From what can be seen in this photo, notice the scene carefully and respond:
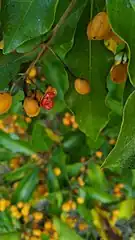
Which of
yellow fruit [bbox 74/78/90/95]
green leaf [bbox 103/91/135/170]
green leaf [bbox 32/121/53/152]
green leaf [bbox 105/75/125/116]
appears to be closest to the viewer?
green leaf [bbox 103/91/135/170]

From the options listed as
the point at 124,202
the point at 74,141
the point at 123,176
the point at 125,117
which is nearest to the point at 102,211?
the point at 124,202

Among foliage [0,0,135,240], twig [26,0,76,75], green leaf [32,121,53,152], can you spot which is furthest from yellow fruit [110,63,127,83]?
green leaf [32,121,53,152]

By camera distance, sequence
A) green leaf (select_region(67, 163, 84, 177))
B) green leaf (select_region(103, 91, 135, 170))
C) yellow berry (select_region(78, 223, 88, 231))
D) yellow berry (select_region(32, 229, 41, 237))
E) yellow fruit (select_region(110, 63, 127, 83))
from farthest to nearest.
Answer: yellow berry (select_region(78, 223, 88, 231)) < yellow berry (select_region(32, 229, 41, 237)) < green leaf (select_region(67, 163, 84, 177)) < yellow fruit (select_region(110, 63, 127, 83)) < green leaf (select_region(103, 91, 135, 170))

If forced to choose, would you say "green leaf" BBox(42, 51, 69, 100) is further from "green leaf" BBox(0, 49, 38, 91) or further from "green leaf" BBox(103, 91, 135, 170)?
"green leaf" BBox(103, 91, 135, 170)

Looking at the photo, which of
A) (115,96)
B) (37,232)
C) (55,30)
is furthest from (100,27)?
(37,232)

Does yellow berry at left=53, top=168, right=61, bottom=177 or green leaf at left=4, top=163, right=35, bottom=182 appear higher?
yellow berry at left=53, top=168, right=61, bottom=177

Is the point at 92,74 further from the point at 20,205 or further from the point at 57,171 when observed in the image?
the point at 20,205
